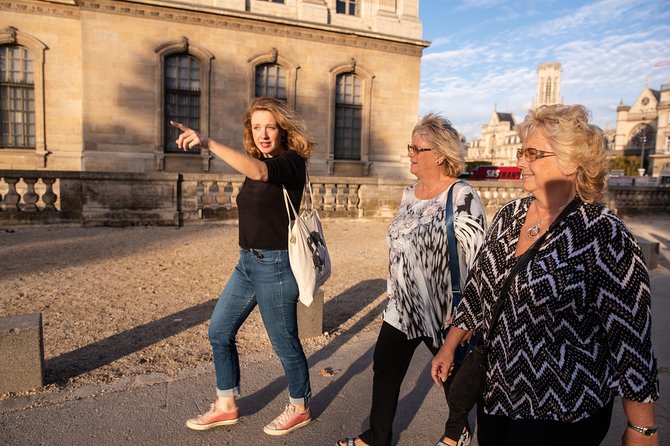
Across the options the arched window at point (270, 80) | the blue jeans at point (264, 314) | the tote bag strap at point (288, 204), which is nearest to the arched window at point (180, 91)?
the arched window at point (270, 80)

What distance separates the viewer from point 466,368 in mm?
2033

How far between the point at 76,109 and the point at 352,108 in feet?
34.1

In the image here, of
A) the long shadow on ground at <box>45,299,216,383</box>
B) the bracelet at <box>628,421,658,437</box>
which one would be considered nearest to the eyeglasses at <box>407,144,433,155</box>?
the bracelet at <box>628,421,658,437</box>

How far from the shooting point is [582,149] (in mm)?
1865

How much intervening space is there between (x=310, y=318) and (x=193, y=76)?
50.2 ft

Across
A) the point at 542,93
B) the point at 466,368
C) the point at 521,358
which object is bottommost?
the point at 466,368

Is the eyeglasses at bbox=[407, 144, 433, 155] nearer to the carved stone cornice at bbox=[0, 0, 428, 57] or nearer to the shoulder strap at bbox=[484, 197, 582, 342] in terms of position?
the shoulder strap at bbox=[484, 197, 582, 342]

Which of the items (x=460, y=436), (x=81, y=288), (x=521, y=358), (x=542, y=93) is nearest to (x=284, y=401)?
(x=460, y=436)

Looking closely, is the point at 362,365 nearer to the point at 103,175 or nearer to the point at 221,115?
the point at 103,175

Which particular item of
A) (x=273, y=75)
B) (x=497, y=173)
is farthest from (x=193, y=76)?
(x=497, y=173)

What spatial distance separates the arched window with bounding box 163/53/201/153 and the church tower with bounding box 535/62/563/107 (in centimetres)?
12425

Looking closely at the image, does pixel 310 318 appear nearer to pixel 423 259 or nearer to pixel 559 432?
pixel 423 259

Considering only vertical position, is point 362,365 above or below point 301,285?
below

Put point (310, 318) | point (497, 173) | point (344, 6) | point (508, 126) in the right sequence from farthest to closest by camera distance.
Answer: point (508, 126)
point (497, 173)
point (344, 6)
point (310, 318)
